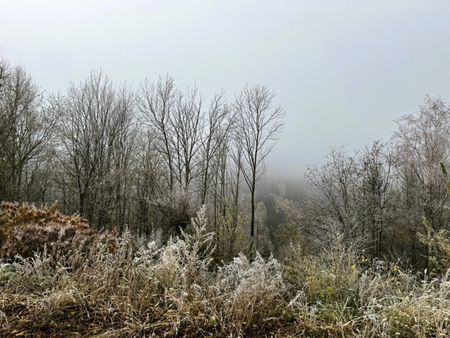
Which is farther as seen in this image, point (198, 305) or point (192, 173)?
point (192, 173)

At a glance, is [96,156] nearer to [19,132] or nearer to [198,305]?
[19,132]

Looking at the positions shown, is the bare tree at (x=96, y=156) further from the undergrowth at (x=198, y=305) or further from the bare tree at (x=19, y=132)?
the undergrowth at (x=198, y=305)

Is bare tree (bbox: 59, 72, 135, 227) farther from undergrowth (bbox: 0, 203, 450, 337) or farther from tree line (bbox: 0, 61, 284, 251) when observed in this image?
undergrowth (bbox: 0, 203, 450, 337)

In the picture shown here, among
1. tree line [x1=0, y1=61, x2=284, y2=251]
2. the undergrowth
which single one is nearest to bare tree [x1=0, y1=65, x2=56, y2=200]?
tree line [x1=0, y1=61, x2=284, y2=251]

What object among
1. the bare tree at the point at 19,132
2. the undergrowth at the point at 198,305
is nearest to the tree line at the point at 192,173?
the bare tree at the point at 19,132

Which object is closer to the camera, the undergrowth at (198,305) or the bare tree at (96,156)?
the undergrowth at (198,305)

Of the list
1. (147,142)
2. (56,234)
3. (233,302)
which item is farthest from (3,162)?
(233,302)

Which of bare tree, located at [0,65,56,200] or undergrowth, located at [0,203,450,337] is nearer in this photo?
undergrowth, located at [0,203,450,337]

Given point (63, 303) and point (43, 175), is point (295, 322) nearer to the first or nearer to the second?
point (63, 303)

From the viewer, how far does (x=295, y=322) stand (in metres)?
2.80

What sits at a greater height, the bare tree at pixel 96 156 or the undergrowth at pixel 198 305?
the bare tree at pixel 96 156

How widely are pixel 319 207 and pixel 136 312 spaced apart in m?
18.1

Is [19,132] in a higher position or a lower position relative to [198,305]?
higher

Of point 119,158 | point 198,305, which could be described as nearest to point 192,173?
point 119,158
